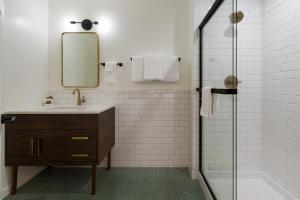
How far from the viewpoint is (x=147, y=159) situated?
Result: 3.12 metres

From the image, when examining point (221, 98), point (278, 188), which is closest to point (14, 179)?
point (221, 98)

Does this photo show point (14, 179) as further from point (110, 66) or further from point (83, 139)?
point (110, 66)

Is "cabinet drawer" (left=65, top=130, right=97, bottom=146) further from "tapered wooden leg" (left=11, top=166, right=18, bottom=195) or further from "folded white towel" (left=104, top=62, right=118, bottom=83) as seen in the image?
Result: "folded white towel" (left=104, top=62, right=118, bottom=83)

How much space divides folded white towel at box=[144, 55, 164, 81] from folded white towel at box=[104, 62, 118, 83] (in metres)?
0.41

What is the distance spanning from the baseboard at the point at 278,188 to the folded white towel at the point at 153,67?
1722 millimetres

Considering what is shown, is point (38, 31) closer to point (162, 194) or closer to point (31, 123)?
point (31, 123)

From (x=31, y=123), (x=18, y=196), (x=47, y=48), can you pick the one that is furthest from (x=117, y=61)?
(x=18, y=196)

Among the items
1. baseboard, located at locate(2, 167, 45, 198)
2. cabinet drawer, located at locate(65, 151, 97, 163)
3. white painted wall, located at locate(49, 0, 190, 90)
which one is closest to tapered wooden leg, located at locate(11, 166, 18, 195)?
baseboard, located at locate(2, 167, 45, 198)

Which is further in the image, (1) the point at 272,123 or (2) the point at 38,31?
(2) the point at 38,31

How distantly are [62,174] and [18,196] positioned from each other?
64cm

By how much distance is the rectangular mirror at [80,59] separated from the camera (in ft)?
10.1

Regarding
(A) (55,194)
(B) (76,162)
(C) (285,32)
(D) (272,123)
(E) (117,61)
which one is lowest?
(A) (55,194)

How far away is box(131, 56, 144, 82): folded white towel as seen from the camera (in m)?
2.98

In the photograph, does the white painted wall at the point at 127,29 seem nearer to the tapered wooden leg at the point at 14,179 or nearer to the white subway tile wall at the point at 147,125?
the white subway tile wall at the point at 147,125
